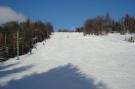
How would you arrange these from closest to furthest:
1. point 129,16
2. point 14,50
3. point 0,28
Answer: point 14,50
point 0,28
point 129,16

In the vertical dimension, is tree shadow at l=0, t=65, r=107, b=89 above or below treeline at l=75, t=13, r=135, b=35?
below

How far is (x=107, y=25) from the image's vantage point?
110 m

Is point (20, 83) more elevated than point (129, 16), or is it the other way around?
point (129, 16)

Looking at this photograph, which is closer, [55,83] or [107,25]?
[55,83]

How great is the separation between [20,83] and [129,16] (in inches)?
4372

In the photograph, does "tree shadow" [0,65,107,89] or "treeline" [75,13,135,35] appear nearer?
"tree shadow" [0,65,107,89]

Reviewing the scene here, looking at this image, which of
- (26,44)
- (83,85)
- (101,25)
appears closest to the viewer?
(83,85)

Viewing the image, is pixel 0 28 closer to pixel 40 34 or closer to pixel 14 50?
pixel 40 34

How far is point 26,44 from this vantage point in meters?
48.9

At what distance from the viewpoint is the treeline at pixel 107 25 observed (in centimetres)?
9636

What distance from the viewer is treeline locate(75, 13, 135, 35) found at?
316 feet

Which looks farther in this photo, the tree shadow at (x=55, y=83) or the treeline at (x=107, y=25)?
the treeline at (x=107, y=25)

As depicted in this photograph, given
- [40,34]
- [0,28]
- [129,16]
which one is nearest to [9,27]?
[0,28]

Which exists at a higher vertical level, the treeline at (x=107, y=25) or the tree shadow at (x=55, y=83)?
the treeline at (x=107, y=25)
